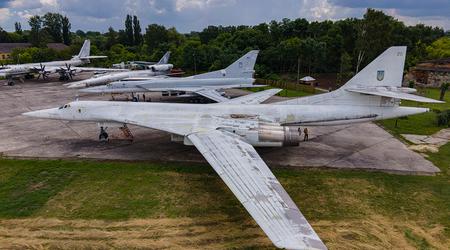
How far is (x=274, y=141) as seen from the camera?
16250mm

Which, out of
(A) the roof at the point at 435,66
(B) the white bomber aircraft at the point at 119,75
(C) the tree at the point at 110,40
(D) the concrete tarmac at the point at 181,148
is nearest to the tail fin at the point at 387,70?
(D) the concrete tarmac at the point at 181,148

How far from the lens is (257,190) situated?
1065 centimetres

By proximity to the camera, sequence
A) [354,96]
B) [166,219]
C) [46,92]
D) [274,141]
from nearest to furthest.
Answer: [166,219] < [274,141] < [354,96] < [46,92]

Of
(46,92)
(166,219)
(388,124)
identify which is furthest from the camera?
(46,92)

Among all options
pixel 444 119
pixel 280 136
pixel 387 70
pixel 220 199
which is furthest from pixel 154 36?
pixel 220 199

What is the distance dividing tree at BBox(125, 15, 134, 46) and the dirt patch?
9774cm

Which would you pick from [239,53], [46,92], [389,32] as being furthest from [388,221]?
[239,53]

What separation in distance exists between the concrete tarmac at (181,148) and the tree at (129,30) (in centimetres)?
8194

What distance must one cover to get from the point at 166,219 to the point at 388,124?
20239 mm

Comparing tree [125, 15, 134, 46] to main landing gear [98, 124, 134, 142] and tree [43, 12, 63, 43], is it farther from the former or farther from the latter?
main landing gear [98, 124, 134, 142]

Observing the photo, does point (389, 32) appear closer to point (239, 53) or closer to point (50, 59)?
point (239, 53)

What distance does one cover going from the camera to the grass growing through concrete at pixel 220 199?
1156 centimetres

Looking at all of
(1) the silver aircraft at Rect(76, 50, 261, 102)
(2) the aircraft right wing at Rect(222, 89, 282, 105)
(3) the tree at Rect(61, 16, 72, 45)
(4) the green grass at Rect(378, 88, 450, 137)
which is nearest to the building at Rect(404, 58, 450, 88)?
(4) the green grass at Rect(378, 88, 450, 137)

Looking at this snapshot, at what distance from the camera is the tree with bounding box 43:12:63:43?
379 feet
